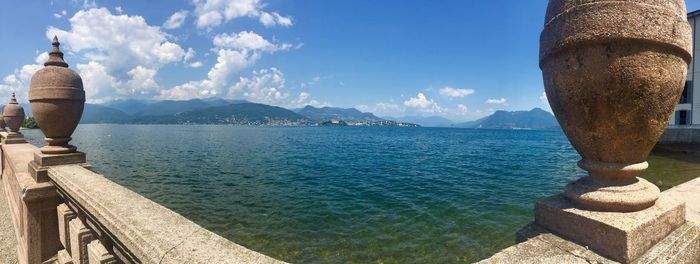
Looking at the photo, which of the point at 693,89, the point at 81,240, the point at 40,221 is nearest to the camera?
the point at 81,240

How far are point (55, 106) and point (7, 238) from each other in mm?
4462

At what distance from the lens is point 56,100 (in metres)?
5.53

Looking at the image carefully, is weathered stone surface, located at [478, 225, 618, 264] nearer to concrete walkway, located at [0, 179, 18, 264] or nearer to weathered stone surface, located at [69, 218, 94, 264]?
weathered stone surface, located at [69, 218, 94, 264]

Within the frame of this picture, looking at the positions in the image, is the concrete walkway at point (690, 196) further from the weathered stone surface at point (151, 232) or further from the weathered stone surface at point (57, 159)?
the weathered stone surface at point (57, 159)

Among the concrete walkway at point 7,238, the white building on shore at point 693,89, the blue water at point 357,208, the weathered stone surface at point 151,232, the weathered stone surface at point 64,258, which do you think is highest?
the white building on shore at point 693,89

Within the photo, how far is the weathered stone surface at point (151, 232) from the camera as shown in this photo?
2.38 m

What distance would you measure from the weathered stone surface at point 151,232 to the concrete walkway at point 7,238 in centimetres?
425

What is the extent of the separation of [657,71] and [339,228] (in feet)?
34.4

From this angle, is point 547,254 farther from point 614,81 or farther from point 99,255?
point 99,255

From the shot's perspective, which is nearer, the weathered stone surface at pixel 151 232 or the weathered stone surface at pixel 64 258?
the weathered stone surface at pixel 151 232

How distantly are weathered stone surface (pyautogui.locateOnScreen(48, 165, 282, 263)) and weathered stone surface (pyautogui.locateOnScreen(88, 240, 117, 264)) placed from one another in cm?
26

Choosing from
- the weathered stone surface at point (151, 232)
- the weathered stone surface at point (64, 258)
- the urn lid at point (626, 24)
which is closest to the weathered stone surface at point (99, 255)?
the weathered stone surface at point (151, 232)

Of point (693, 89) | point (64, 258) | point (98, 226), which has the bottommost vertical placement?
point (64, 258)

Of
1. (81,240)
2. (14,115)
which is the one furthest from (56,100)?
(14,115)
